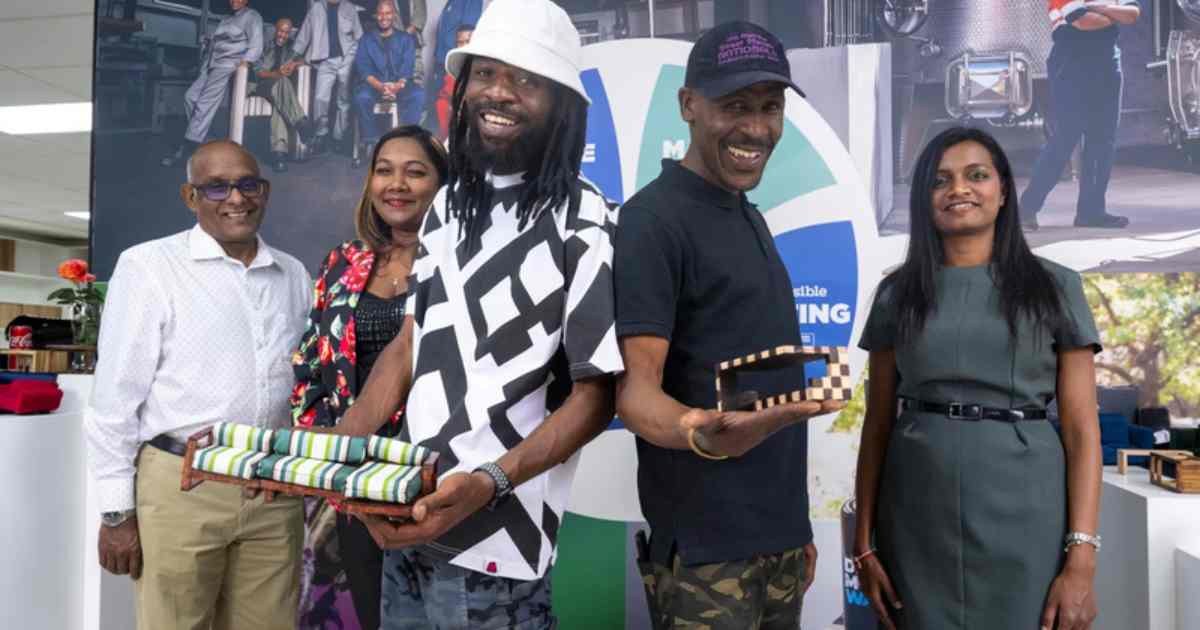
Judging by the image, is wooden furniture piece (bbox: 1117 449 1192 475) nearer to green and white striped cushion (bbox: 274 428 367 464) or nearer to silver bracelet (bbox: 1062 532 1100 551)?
silver bracelet (bbox: 1062 532 1100 551)

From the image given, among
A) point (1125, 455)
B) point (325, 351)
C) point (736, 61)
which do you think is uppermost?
point (736, 61)

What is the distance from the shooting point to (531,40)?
1.53 meters

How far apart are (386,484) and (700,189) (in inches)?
33.8

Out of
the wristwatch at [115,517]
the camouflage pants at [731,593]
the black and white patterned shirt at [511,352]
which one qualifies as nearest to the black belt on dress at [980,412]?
the camouflage pants at [731,593]

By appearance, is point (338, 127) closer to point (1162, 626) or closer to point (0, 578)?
point (0, 578)

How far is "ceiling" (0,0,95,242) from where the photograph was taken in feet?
15.9

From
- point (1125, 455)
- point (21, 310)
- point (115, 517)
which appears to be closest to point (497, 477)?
point (115, 517)

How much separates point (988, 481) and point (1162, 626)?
3.26 ft

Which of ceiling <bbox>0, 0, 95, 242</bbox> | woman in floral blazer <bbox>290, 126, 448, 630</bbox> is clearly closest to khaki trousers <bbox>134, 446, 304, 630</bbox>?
woman in floral blazer <bbox>290, 126, 448, 630</bbox>

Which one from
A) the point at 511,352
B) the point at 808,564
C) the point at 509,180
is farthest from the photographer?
the point at 808,564

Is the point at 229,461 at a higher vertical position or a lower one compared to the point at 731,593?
higher

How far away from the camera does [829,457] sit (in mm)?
3418

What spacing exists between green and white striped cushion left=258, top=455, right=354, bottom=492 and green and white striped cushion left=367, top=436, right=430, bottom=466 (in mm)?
44

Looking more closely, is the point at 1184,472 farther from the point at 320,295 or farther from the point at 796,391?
the point at 320,295
